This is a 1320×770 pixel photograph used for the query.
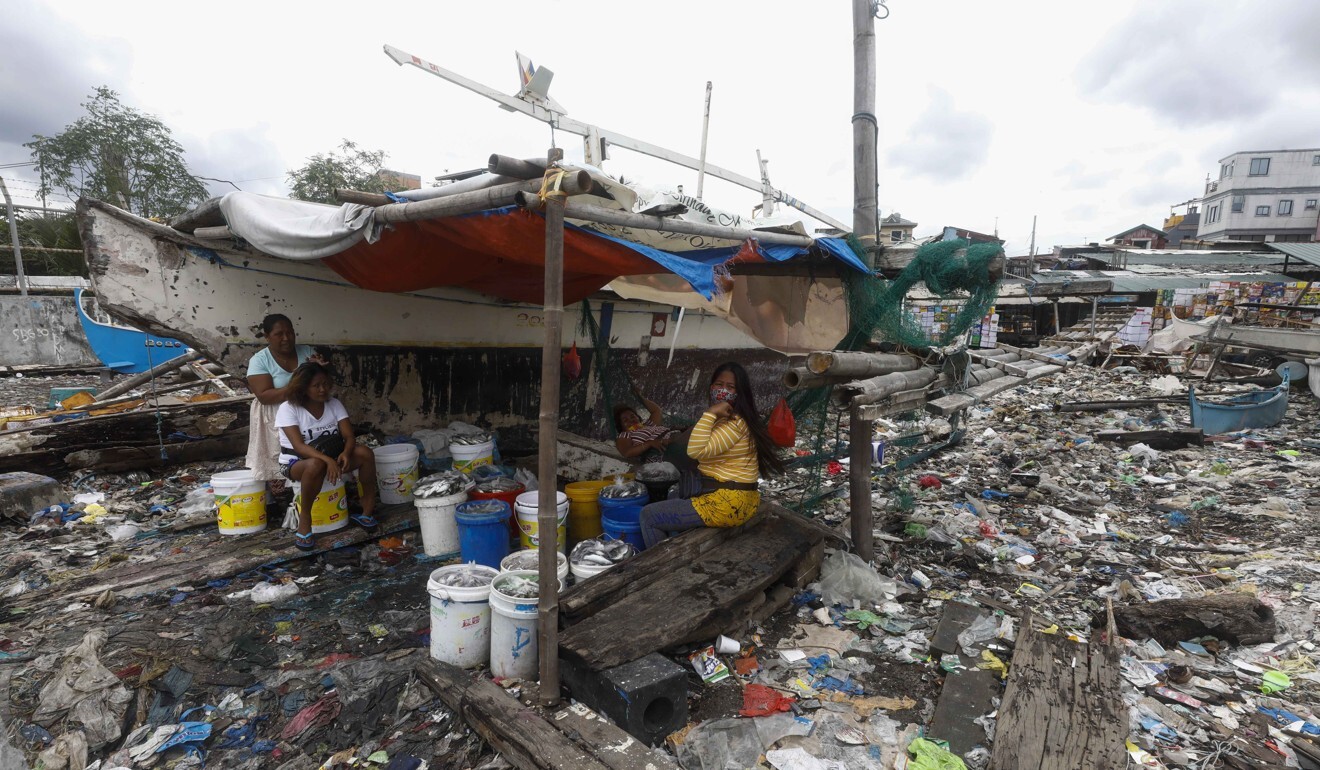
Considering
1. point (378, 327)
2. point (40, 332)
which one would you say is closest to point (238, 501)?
point (378, 327)

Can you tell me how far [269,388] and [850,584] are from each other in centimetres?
463

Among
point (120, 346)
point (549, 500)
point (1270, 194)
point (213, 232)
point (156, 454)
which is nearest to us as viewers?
point (549, 500)

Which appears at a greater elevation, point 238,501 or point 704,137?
point 704,137

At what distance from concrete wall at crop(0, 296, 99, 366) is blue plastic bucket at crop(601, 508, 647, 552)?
15.8m

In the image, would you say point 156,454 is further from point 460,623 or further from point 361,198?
point 460,623

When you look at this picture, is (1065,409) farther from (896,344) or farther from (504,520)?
(504,520)

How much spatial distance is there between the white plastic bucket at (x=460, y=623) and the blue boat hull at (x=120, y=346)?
11927mm

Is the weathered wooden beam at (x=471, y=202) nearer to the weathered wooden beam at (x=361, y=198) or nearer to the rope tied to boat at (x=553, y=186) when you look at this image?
the rope tied to boat at (x=553, y=186)

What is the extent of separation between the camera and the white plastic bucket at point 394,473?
5289mm

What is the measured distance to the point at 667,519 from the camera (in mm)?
3924

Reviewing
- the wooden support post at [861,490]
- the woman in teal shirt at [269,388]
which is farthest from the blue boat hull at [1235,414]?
the woman in teal shirt at [269,388]

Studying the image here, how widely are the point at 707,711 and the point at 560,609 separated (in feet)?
2.90

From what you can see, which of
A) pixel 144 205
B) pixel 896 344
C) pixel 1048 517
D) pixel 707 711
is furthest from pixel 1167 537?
pixel 144 205

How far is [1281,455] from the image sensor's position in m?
7.46
